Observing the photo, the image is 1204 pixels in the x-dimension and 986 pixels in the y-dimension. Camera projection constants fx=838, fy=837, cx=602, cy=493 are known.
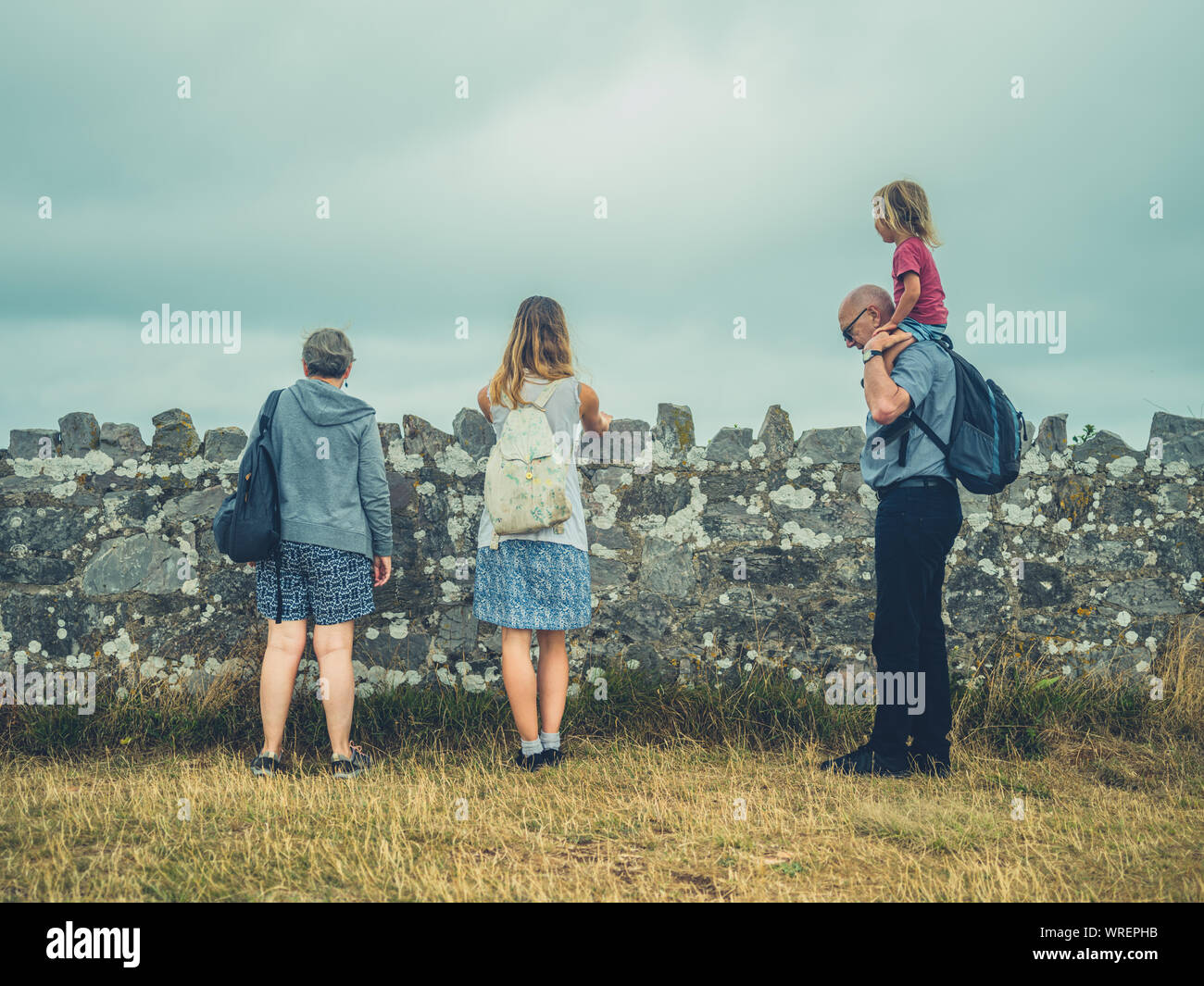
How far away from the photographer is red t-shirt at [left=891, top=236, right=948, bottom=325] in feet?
11.4

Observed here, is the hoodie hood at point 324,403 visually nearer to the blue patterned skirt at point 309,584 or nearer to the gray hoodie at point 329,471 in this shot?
the gray hoodie at point 329,471

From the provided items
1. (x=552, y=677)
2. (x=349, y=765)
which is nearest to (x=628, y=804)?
(x=552, y=677)

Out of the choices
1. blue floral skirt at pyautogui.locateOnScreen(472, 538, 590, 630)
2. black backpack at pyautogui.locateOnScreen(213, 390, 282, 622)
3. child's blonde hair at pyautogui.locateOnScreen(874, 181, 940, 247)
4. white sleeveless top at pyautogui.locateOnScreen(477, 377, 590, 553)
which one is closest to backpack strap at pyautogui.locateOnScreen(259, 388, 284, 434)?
black backpack at pyautogui.locateOnScreen(213, 390, 282, 622)

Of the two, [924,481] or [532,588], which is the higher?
[924,481]

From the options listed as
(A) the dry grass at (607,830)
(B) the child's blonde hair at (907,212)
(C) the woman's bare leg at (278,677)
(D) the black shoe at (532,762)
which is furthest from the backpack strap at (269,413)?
(B) the child's blonde hair at (907,212)

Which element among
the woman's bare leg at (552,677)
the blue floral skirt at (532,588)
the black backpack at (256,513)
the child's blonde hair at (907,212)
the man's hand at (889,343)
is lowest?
the woman's bare leg at (552,677)

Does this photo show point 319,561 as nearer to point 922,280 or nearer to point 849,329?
point 849,329

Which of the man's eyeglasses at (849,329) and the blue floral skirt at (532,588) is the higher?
the man's eyeglasses at (849,329)

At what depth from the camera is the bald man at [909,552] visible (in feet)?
11.1

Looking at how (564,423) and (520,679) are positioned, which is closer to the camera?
(520,679)

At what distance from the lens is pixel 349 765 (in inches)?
137

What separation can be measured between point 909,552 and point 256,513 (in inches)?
104

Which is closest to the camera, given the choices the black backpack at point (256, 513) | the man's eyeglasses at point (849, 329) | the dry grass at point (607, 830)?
the dry grass at point (607, 830)

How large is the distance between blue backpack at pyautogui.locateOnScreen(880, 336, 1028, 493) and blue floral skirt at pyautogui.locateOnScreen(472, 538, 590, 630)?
4.80 ft
